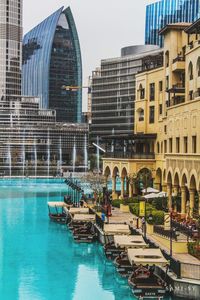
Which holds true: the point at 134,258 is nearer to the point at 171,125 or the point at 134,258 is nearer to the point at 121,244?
the point at 121,244

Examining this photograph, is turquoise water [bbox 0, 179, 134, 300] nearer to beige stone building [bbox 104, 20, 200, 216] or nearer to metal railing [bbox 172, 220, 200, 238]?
metal railing [bbox 172, 220, 200, 238]

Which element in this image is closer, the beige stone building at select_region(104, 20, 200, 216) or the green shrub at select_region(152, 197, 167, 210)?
the beige stone building at select_region(104, 20, 200, 216)

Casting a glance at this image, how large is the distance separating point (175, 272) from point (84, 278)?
10845 mm

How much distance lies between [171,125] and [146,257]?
29.4m

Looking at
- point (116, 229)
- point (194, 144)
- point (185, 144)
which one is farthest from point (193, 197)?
point (116, 229)

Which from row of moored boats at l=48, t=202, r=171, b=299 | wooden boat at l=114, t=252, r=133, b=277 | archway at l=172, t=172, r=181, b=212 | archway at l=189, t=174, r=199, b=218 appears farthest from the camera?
archway at l=172, t=172, r=181, b=212

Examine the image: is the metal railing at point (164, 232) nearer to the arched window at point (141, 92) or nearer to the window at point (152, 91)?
the window at point (152, 91)

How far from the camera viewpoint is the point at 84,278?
52062 mm

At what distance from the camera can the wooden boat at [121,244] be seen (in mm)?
52750

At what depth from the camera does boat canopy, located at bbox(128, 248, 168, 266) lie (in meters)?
45.0

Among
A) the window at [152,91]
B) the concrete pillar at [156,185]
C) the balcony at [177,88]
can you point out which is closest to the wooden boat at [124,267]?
the balcony at [177,88]

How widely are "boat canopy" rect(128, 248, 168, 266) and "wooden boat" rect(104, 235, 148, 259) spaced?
3.89 m

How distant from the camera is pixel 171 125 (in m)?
73.4

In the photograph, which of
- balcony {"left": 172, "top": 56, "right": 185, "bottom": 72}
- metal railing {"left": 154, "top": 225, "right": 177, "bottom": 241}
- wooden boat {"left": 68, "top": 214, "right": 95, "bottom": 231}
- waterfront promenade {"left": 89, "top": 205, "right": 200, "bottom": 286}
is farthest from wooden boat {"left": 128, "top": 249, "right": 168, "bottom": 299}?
balcony {"left": 172, "top": 56, "right": 185, "bottom": 72}
